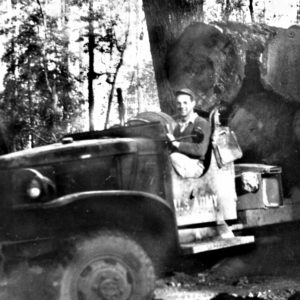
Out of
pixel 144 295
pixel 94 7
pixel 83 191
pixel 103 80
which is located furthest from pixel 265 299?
pixel 94 7

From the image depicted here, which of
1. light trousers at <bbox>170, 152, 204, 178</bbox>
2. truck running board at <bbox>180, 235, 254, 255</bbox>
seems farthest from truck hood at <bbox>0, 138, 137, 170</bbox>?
truck running board at <bbox>180, 235, 254, 255</bbox>

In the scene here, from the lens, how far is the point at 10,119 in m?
9.39

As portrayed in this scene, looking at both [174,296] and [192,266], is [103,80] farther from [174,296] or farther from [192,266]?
[174,296]

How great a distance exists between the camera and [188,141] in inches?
203

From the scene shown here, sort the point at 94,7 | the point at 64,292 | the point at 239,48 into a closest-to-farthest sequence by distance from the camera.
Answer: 1. the point at 64,292
2. the point at 239,48
3. the point at 94,7

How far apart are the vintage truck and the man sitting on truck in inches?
3.4

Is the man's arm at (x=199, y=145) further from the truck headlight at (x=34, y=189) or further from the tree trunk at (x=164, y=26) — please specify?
the tree trunk at (x=164, y=26)

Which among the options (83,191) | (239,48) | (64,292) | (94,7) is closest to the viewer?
(64,292)

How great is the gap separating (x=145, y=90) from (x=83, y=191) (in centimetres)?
618

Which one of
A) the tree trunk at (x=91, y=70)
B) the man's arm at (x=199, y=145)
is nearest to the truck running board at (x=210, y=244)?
the man's arm at (x=199, y=145)

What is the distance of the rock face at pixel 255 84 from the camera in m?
6.39

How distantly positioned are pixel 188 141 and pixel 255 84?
→ 1.85m

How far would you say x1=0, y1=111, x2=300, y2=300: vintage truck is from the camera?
3988mm

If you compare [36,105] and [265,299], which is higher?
[36,105]
